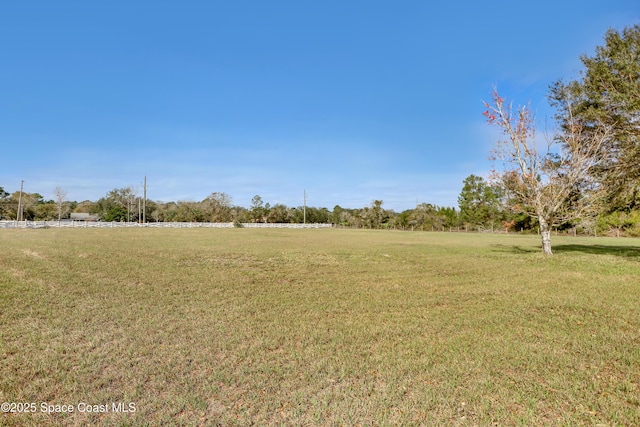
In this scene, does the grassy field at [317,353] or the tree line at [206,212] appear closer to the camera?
the grassy field at [317,353]

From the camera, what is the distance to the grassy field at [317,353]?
2.81m

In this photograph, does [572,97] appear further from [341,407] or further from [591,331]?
[341,407]

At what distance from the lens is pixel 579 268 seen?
11.6 meters

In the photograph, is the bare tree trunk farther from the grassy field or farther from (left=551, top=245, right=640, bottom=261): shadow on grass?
the grassy field

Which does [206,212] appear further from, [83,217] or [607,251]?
[607,251]

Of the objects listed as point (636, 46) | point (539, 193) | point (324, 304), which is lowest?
point (324, 304)

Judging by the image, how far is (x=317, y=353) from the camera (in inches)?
159

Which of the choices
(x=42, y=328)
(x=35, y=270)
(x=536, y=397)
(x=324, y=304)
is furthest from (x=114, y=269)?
(x=536, y=397)

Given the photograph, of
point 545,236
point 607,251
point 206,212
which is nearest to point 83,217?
point 206,212

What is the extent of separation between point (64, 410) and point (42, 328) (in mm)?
2740

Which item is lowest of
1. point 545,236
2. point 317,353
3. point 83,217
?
point 317,353

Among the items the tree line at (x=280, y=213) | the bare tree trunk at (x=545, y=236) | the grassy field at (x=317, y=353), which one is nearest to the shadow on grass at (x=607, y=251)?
the bare tree trunk at (x=545, y=236)

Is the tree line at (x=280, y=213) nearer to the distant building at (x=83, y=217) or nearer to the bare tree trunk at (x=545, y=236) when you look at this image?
the distant building at (x=83, y=217)

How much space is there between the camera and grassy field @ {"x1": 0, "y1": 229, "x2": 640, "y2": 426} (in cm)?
281
